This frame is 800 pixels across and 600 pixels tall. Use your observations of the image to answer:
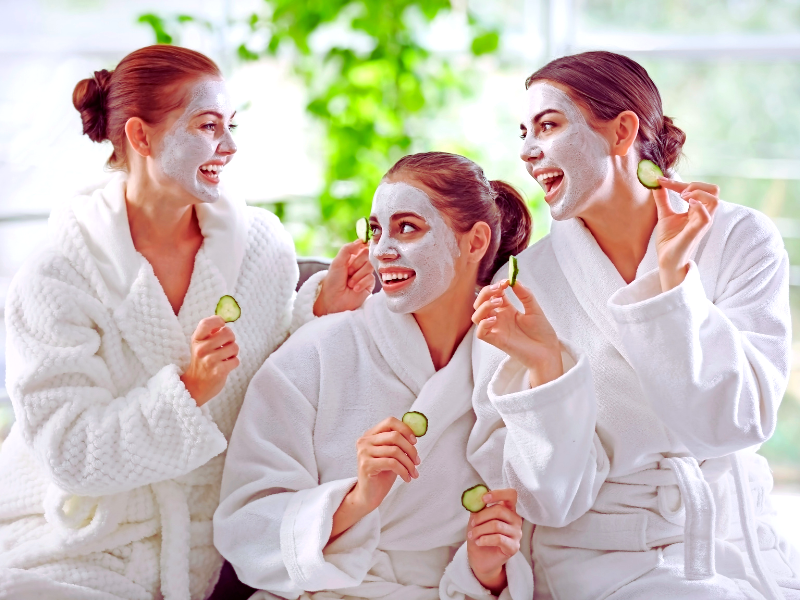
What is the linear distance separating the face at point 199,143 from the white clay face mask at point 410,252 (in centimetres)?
29

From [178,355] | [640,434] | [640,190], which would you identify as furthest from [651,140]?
[178,355]

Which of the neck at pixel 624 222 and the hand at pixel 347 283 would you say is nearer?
Result: the neck at pixel 624 222

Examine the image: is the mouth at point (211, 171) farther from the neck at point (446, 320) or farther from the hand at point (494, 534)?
the hand at point (494, 534)

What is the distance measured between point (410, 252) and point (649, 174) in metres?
0.40

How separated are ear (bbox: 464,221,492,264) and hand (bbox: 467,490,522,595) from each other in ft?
1.29

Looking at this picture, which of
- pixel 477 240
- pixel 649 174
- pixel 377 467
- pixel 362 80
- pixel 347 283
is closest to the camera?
pixel 377 467

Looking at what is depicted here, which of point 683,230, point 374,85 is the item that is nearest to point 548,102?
point 683,230

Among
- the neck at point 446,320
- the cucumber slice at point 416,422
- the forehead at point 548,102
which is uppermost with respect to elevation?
the forehead at point 548,102

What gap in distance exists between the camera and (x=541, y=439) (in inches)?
52.2

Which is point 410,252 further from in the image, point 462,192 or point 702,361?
point 702,361

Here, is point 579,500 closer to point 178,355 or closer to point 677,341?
point 677,341

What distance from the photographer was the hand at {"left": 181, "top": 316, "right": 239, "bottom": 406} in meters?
1.37

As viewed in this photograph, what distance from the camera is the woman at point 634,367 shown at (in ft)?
4.29

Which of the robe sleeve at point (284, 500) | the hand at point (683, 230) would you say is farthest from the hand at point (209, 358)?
the hand at point (683, 230)
